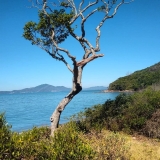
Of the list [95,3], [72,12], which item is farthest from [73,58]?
[95,3]

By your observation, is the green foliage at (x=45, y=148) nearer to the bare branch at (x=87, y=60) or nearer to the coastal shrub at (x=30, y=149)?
the coastal shrub at (x=30, y=149)

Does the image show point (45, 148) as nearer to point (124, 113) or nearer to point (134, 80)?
point (124, 113)

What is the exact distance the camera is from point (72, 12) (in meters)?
9.90

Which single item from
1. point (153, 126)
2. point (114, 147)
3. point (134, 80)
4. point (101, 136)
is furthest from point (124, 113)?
point (134, 80)

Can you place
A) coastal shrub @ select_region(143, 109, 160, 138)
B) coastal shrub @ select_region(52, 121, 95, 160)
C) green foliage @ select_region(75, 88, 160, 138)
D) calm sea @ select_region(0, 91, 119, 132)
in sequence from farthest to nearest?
1. calm sea @ select_region(0, 91, 119, 132)
2. green foliage @ select_region(75, 88, 160, 138)
3. coastal shrub @ select_region(143, 109, 160, 138)
4. coastal shrub @ select_region(52, 121, 95, 160)

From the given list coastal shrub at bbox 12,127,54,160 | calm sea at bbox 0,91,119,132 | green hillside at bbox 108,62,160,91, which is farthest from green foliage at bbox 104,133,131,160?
green hillside at bbox 108,62,160,91

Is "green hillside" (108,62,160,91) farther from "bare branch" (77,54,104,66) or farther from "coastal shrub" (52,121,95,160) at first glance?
"coastal shrub" (52,121,95,160)

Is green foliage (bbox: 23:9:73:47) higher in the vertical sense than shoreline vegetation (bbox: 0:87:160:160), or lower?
higher

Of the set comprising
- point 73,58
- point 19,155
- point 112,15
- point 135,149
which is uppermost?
point 112,15

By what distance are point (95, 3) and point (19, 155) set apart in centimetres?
765

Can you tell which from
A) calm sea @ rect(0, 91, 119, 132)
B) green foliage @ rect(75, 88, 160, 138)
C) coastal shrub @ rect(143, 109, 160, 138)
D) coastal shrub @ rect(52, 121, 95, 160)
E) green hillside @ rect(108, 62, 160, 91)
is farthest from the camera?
green hillside @ rect(108, 62, 160, 91)

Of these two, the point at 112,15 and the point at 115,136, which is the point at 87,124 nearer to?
the point at 115,136

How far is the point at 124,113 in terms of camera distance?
10.8 metres

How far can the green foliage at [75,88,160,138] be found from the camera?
10.1 metres
